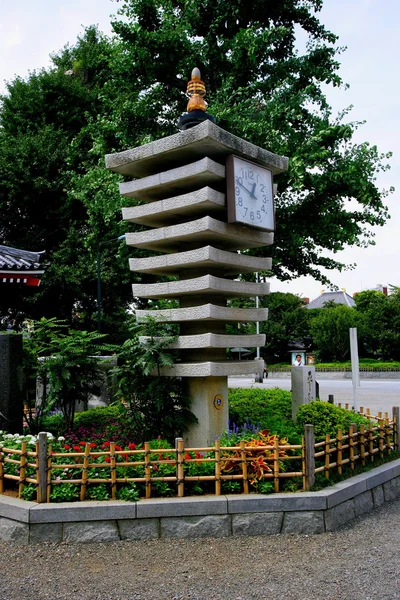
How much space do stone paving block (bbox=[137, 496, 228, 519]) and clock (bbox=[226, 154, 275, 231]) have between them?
375 cm

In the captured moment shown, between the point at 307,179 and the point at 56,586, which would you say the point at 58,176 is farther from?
the point at 56,586

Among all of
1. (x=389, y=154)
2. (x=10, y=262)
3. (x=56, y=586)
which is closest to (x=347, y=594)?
(x=56, y=586)

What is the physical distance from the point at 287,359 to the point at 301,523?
43.9 m

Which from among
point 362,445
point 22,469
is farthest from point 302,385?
point 22,469

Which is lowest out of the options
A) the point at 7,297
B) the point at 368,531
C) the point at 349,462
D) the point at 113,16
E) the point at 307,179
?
the point at 368,531

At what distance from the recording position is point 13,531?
5.73 metres

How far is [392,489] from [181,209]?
4.88 metres

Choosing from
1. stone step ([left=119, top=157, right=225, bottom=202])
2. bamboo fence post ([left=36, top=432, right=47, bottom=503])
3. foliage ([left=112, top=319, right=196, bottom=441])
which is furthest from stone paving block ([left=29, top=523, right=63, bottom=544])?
stone step ([left=119, top=157, right=225, bottom=202])

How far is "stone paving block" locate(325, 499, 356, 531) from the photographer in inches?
235

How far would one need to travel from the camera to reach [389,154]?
600 inches

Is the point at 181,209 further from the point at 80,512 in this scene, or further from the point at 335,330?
the point at 335,330

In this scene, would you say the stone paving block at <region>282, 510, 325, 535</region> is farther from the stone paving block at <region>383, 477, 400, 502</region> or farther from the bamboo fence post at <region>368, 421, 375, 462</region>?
the bamboo fence post at <region>368, 421, 375, 462</region>

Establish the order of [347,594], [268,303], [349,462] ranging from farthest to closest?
[268,303], [349,462], [347,594]

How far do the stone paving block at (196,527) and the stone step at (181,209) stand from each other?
13.3 feet
